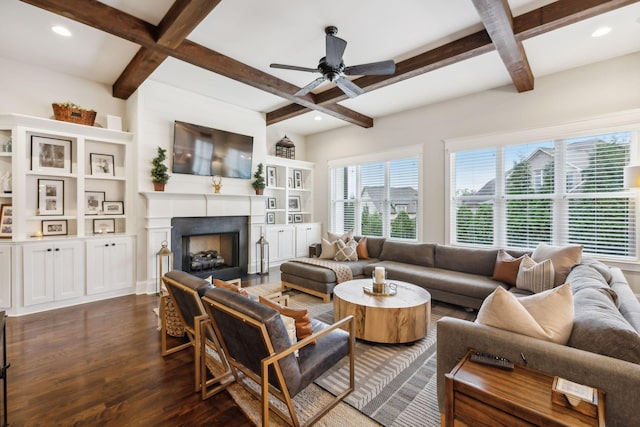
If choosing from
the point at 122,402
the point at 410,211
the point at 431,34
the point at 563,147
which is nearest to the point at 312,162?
the point at 410,211

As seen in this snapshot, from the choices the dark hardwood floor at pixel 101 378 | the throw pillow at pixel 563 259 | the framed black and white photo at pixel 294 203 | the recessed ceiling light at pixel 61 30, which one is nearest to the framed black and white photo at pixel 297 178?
the framed black and white photo at pixel 294 203

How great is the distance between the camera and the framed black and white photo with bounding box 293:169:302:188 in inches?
278

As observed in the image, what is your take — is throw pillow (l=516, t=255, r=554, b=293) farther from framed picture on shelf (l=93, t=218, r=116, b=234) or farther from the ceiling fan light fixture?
framed picture on shelf (l=93, t=218, r=116, b=234)

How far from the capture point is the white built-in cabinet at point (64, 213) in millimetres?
3535

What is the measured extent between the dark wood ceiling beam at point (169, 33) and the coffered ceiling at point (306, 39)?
0.04 ft

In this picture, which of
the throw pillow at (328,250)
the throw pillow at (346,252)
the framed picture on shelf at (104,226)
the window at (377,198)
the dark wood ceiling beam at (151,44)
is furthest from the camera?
the window at (377,198)

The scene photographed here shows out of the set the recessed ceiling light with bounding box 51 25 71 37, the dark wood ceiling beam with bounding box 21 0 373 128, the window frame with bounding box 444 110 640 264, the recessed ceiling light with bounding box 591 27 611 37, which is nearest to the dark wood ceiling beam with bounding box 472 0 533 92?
the recessed ceiling light with bounding box 591 27 611 37

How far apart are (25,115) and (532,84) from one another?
22.2 feet

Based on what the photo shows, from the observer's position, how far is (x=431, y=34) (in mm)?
3080

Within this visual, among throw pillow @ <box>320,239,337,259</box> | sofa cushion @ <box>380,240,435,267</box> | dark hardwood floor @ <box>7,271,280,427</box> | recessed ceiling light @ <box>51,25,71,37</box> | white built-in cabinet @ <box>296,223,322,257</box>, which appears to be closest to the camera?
dark hardwood floor @ <box>7,271,280,427</box>

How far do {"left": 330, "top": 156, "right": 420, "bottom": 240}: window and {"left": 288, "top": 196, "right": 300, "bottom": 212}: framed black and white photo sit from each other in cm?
91

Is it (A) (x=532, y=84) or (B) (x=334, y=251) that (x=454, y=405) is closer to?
(B) (x=334, y=251)

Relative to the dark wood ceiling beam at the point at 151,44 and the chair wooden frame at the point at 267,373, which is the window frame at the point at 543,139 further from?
the chair wooden frame at the point at 267,373

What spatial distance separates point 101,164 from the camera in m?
4.34
